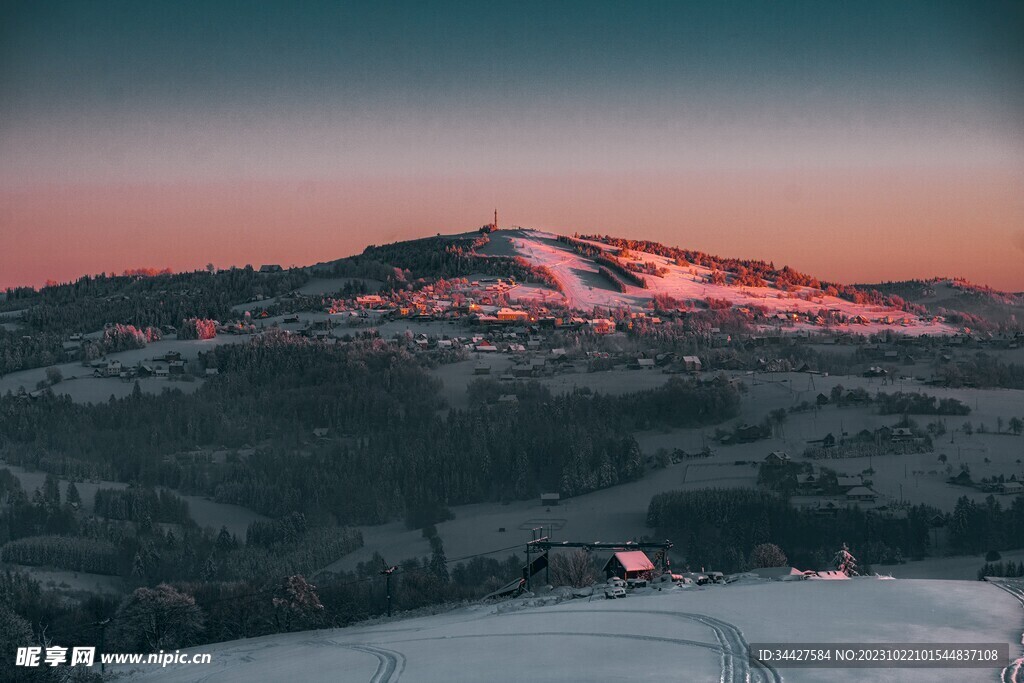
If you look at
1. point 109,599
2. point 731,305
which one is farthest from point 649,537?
point 731,305

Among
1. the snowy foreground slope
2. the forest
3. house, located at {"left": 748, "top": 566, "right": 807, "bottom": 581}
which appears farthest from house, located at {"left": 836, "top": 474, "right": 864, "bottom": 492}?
the snowy foreground slope

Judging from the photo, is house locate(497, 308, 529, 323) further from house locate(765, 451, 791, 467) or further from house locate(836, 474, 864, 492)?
house locate(836, 474, 864, 492)

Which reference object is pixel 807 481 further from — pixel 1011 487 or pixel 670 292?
pixel 670 292

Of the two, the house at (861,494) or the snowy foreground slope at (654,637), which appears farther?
the house at (861,494)

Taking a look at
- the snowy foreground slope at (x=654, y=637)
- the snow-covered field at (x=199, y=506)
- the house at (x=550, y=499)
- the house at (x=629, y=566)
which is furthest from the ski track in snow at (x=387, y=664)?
the house at (x=550, y=499)

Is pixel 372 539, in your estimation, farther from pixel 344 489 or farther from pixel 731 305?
pixel 731 305

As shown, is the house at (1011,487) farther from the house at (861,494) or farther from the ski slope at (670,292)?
the ski slope at (670,292)
